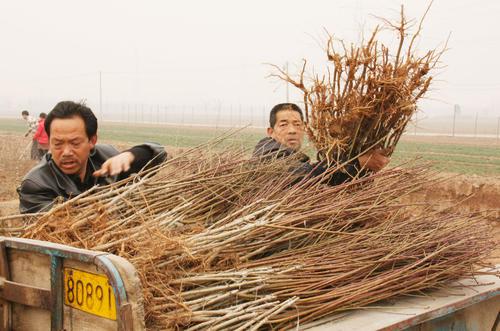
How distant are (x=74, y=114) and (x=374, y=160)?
1.80m

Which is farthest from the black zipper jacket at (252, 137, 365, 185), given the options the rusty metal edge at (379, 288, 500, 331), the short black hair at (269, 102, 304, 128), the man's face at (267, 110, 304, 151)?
the rusty metal edge at (379, 288, 500, 331)

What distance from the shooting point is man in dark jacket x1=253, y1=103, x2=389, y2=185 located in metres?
3.75

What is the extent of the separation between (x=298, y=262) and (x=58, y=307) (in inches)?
38.4

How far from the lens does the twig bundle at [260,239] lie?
239 centimetres

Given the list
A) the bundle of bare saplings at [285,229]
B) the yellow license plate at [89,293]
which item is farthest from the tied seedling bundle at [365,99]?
the yellow license plate at [89,293]

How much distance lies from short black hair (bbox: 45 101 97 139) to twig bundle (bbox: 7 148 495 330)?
37 centimetres

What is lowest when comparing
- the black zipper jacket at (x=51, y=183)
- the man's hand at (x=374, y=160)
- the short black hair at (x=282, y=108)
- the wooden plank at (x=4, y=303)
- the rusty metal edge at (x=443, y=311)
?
the rusty metal edge at (x=443, y=311)

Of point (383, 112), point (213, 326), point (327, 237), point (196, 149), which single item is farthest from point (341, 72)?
point (213, 326)

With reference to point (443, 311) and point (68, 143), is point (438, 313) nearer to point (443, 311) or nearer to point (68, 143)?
point (443, 311)

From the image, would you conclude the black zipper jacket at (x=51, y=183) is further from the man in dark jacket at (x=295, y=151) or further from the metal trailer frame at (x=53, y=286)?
the man in dark jacket at (x=295, y=151)

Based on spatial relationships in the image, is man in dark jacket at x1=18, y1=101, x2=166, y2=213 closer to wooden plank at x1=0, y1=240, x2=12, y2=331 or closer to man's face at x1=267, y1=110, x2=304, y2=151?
wooden plank at x1=0, y1=240, x2=12, y2=331

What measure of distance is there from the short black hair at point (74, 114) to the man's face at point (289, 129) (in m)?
1.59

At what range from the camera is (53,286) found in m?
2.18

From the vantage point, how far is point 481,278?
337 centimetres
